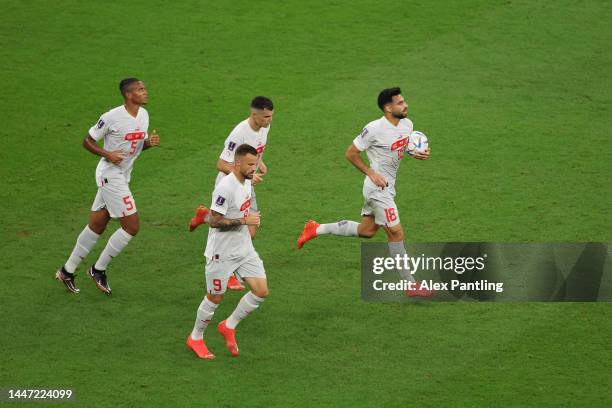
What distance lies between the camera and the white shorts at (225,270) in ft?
32.8

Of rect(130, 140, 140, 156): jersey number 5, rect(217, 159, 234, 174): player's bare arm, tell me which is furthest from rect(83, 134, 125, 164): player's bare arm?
rect(217, 159, 234, 174): player's bare arm

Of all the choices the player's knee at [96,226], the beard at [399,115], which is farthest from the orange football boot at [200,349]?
the beard at [399,115]

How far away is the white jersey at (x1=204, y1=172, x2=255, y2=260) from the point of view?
388 inches

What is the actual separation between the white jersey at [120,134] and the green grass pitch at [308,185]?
4.55ft

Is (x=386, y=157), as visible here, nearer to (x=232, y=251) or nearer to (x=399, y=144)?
(x=399, y=144)

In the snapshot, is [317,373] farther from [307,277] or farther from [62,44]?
[62,44]

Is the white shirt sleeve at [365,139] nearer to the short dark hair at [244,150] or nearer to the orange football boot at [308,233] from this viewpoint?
the orange football boot at [308,233]

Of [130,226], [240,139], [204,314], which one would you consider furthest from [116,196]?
[204,314]

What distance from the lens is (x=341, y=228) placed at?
12.0m

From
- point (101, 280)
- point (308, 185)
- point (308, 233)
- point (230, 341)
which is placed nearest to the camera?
point (230, 341)

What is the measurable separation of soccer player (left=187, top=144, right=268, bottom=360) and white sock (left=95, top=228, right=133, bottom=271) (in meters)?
1.53

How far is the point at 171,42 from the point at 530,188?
768 cm

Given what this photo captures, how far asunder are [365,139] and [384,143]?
23 centimetres

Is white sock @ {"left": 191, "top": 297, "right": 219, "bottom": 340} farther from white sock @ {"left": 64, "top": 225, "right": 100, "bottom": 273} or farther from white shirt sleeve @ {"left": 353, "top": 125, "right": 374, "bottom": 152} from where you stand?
white shirt sleeve @ {"left": 353, "top": 125, "right": 374, "bottom": 152}
